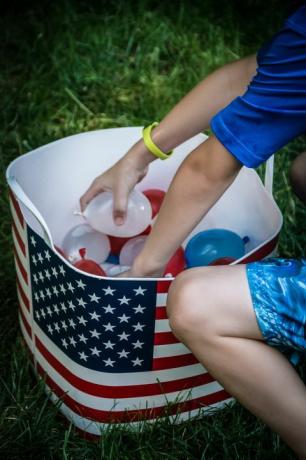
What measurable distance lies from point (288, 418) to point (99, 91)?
131 cm

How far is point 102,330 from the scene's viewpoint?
132cm

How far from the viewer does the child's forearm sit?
1.23m

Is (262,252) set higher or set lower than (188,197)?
lower

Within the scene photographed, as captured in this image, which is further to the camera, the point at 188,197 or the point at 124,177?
the point at 124,177

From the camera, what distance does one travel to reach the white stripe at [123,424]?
4.68 ft

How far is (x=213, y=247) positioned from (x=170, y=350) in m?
0.32

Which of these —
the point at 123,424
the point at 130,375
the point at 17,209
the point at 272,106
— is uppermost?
the point at 272,106

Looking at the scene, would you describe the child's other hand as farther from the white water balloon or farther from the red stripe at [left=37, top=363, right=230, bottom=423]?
the red stripe at [left=37, top=363, right=230, bottom=423]

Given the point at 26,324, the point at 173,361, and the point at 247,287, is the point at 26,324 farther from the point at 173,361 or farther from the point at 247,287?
the point at 247,287

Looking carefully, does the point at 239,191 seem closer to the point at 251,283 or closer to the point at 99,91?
the point at 251,283

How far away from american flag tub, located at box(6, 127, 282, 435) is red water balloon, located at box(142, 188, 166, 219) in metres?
0.19

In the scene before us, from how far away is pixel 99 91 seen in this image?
234cm

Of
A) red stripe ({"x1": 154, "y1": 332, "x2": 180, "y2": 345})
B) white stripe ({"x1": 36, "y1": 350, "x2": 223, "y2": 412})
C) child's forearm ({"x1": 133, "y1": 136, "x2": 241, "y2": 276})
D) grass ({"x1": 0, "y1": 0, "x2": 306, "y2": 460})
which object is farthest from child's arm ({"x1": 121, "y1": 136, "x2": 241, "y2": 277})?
grass ({"x1": 0, "y1": 0, "x2": 306, "y2": 460})

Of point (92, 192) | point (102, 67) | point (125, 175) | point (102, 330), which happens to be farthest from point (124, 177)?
point (102, 67)
